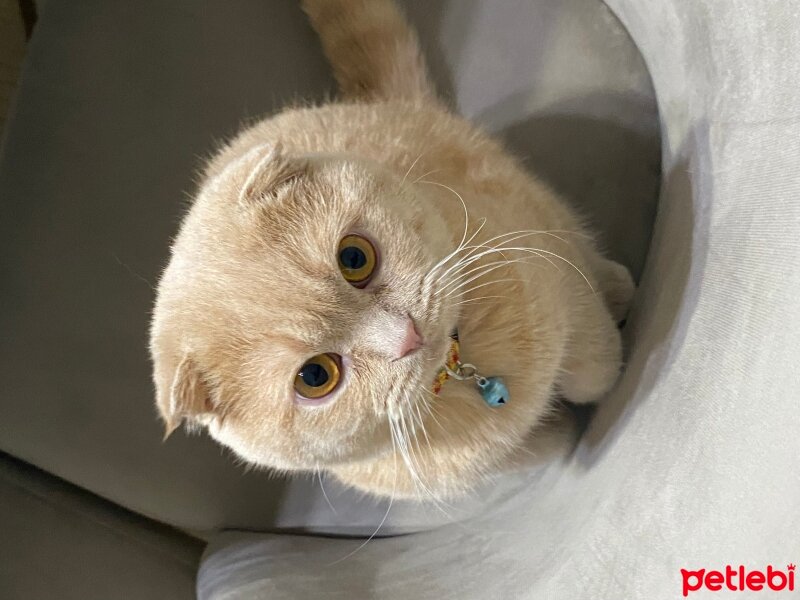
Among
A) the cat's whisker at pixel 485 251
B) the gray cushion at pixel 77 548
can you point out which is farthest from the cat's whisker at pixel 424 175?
the gray cushion at pixel 77 548

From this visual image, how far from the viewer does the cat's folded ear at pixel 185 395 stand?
79cm

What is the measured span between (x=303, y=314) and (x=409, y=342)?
134mm

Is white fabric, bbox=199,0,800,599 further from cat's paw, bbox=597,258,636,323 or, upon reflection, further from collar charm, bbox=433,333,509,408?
collar charm, bbox=433,333,509,408

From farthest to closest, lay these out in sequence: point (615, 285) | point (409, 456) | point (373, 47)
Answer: point (373, 47)
point (615, 285)
point (409, 456)

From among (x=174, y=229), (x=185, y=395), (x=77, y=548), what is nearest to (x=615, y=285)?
(x=185, y=395)

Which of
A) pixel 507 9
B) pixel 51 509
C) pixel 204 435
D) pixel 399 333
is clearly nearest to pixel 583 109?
pixel 507 9

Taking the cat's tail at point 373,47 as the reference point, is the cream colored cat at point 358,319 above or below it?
below

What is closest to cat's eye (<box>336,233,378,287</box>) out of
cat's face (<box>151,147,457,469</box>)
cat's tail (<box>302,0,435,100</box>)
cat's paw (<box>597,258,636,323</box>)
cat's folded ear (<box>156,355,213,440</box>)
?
cat's face (<box>151,147,457,469</box>)

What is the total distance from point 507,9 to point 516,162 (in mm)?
394

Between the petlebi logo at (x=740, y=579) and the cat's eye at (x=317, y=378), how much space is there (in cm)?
45

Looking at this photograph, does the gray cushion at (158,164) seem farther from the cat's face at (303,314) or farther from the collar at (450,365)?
the cat's face at (303,314)

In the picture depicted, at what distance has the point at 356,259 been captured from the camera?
81cm

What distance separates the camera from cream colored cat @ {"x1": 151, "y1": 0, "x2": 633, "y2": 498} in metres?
0.78

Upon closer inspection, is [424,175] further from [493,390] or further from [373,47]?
[373,47]
